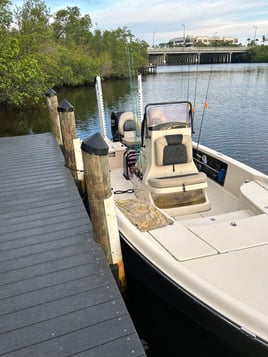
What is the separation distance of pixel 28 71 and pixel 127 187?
882 cm

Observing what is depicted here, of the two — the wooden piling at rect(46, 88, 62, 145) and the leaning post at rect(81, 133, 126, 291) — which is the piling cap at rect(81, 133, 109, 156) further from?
the wooden piling at rect(46, 88, 62, 145)

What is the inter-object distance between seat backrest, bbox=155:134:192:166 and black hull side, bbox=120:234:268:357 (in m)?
1.56

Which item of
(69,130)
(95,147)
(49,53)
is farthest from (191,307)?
(49,53)

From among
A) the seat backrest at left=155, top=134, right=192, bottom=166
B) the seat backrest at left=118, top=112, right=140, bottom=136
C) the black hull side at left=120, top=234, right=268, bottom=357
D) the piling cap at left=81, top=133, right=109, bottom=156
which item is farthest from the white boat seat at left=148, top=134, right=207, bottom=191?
the seat backrest at left=118, top=112, right=140, bottom=136

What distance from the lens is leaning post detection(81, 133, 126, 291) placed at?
2906 mm

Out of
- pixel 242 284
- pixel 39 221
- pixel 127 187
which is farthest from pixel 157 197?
pixel 242 284

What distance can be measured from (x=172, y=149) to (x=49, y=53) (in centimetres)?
1907

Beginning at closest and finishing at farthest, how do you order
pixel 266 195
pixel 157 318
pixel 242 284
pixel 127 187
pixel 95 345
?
pixel 95 345 → pixel 242 284 → pixel 157 318 → pixel 266 195 → pixel 127 187

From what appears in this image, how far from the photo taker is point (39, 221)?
11.5 ft

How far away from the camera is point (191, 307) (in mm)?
2639

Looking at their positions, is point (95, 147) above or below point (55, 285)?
above

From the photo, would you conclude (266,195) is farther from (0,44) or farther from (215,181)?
(0,44)

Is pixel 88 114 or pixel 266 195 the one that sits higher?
pixel 266 195

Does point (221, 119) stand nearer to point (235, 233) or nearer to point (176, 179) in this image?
point (176, 179)
